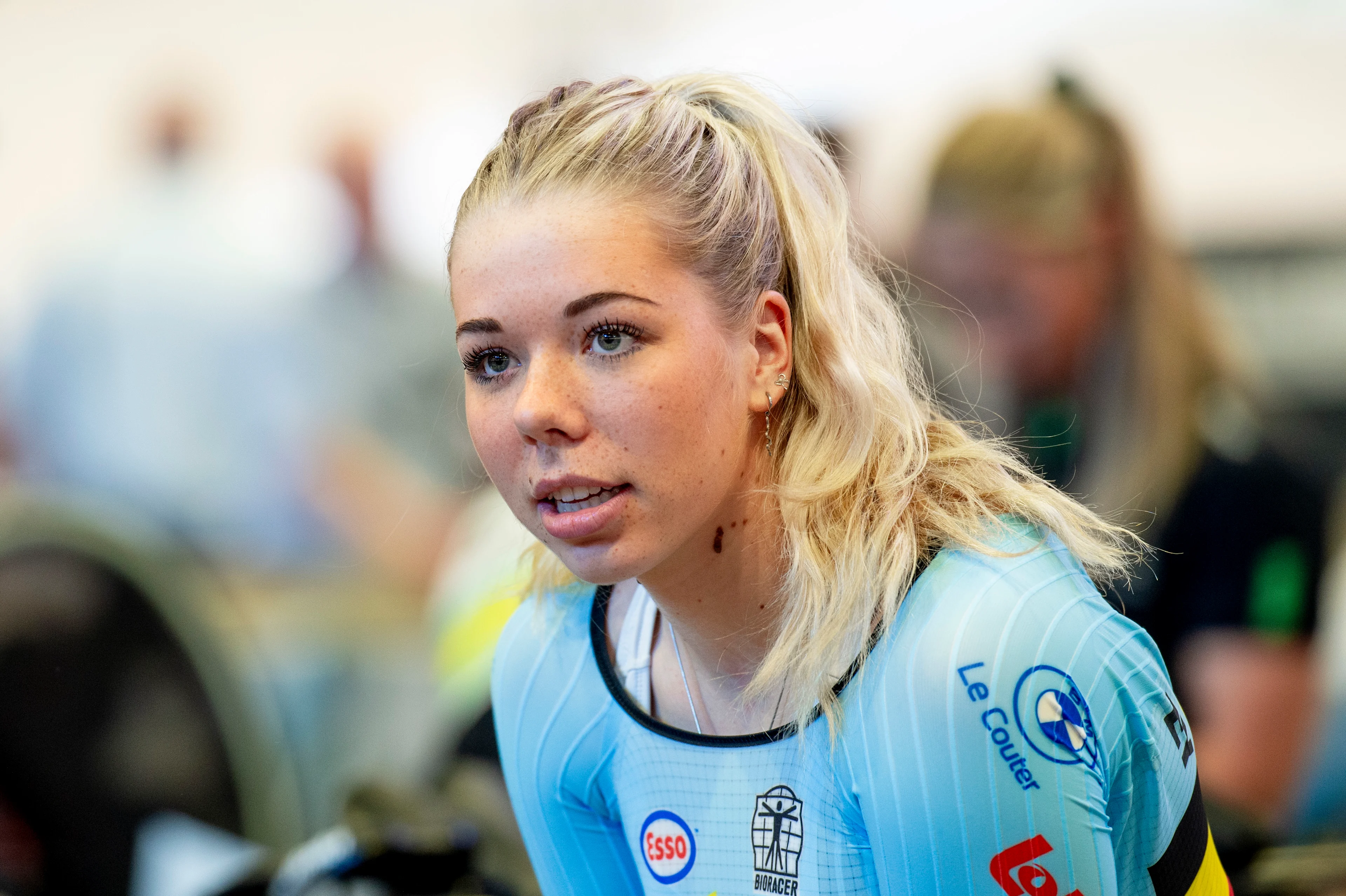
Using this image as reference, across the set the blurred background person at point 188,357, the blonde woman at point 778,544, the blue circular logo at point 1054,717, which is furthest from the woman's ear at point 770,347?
the blurred background person at point 188,357

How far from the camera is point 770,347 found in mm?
939

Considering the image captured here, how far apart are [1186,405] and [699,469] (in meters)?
1.23

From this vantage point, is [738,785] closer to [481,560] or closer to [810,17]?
[481,560]

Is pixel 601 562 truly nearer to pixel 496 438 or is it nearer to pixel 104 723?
pixel 496 438

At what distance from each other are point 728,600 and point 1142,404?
1.10 metres

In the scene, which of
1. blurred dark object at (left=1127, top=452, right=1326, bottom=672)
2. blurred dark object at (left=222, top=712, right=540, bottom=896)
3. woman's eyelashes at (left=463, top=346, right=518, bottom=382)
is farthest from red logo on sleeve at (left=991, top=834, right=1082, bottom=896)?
blurred dark object at (left=1127, top=452, right=1326, bottom=672)

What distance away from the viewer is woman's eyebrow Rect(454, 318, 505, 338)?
2.79ft

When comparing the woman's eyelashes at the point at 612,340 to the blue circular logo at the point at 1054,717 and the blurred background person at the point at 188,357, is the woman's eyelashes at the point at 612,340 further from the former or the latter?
the blurred background person at the point at 188,357

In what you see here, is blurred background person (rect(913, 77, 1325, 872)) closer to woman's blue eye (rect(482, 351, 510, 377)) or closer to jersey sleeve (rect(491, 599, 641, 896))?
jersey sleeve (rect(491, 599, 641, 896))

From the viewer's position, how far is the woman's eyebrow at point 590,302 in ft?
2.70

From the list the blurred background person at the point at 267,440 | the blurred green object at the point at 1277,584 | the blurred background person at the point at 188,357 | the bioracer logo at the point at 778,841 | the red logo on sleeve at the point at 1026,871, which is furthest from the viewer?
the blurred background person at the point at 188,357

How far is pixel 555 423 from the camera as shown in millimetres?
829

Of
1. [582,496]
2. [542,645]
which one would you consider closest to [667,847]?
[542,645]

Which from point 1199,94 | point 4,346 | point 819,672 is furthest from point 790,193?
point 4,346
